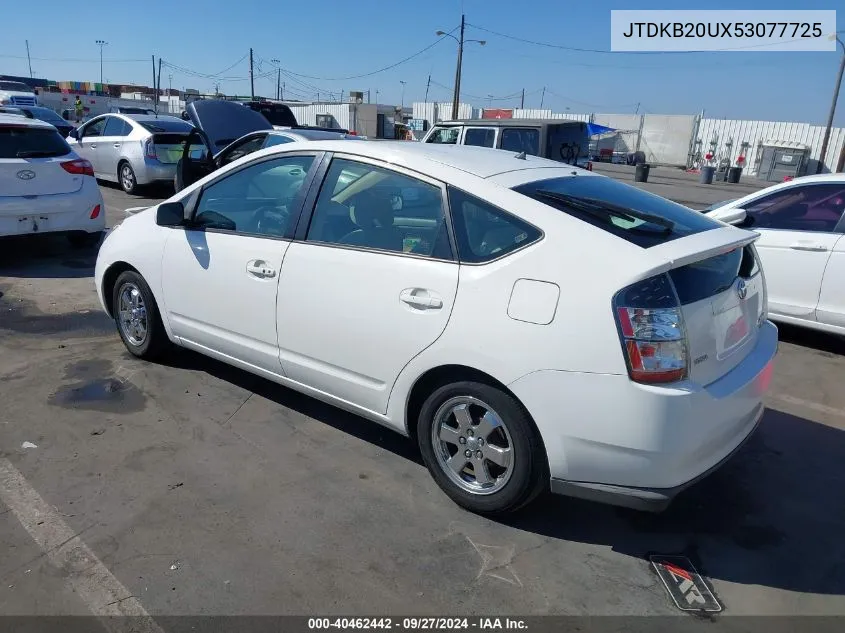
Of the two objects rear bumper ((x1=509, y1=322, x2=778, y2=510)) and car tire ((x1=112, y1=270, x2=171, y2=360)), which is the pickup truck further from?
rear bumper ((x1=509, y1=322, x2=778, y2=510))

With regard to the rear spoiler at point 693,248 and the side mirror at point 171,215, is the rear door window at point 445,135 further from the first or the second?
the rear spoiler at point 693,248

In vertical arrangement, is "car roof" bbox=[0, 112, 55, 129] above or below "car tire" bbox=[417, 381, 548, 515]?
above

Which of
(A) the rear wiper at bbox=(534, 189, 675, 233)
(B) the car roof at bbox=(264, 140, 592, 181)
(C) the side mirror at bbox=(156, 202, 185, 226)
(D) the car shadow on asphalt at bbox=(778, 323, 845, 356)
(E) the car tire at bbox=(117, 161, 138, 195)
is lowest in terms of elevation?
(D) the car shadow on asphalt at bbox=(778, 323, 845, 356)

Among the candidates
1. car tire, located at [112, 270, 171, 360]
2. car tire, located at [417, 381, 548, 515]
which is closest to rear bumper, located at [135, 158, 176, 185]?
car tire, located at [112, 270, 171, 360]

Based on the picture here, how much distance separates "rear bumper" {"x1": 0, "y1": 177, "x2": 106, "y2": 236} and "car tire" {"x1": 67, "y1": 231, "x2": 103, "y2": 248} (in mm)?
612

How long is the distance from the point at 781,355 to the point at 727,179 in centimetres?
3130

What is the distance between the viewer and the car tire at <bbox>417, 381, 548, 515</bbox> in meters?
2.72

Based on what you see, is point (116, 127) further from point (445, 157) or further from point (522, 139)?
point (445, 157)

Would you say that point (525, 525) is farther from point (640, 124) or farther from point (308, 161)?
point (640, 124)

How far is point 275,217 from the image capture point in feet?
12.0

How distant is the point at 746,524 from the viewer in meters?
3.03

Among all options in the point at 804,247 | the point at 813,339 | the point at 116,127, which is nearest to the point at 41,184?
the point at 116,127

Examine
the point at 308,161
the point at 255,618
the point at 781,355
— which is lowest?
the point at 255,618

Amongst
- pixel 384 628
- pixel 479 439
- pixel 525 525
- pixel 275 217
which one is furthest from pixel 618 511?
pixel 275 217
